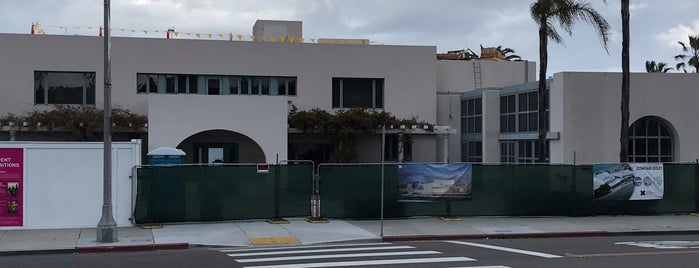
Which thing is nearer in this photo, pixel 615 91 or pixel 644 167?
pixel 644 167

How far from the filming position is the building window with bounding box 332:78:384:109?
35844 mm

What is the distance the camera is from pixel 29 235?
671 inches

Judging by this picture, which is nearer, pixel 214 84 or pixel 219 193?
pixel 219 193

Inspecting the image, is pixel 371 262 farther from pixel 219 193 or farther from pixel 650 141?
pixel 650 141

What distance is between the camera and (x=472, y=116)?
37000 mm

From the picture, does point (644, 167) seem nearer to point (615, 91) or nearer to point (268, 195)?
point (615, 91)

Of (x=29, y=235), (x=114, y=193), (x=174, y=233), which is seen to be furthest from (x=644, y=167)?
(x=29, y=235)

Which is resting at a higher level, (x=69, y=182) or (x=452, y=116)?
(x=452, y=116)

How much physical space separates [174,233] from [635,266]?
A: 34.0ft

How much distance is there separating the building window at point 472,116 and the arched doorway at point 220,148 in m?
10.9

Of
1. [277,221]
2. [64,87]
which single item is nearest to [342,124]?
[64,87]

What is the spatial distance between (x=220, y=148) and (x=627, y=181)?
18258 millimetres

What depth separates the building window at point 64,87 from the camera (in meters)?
33.2

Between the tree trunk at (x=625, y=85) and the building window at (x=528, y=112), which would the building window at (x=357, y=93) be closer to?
the building window at (x=528, y=112)
